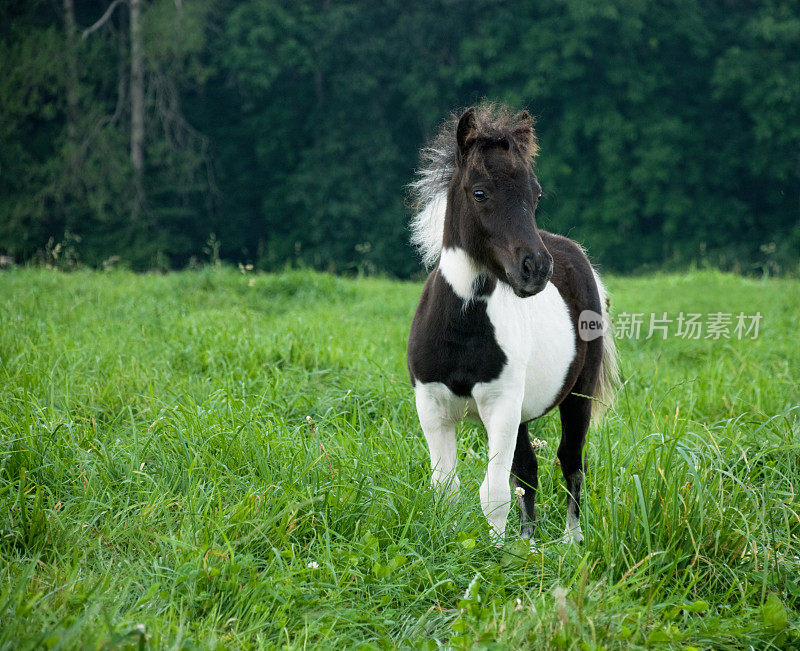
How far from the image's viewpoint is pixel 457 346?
2455mm

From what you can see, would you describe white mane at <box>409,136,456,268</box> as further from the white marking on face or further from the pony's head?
the white marking on face

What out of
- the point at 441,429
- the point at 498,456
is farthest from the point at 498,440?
the point at 441,429

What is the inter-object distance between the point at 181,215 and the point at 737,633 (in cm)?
1843

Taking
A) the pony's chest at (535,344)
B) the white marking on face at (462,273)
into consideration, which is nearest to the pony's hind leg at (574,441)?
the pony's chest at (535,344)

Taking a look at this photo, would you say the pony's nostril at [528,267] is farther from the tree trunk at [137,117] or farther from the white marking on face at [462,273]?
the tree trunk at [137,117]

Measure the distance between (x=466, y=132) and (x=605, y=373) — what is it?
60.4 inches

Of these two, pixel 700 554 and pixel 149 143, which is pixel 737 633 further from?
pixel 149 143

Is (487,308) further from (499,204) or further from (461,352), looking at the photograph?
(499,204)

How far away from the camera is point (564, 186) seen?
18.8 m

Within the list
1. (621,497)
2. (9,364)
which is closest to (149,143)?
(9,364)

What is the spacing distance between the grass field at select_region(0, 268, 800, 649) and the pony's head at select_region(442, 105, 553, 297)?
32.4 inches

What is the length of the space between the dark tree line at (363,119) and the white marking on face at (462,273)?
14.7m

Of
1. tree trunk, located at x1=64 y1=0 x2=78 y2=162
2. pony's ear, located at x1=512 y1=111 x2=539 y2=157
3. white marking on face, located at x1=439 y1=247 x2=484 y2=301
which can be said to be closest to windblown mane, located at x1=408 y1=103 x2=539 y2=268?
pony's ear, located at x1=512 y1=111 x2=539 y2=157

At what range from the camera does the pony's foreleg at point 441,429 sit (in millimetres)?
2521
